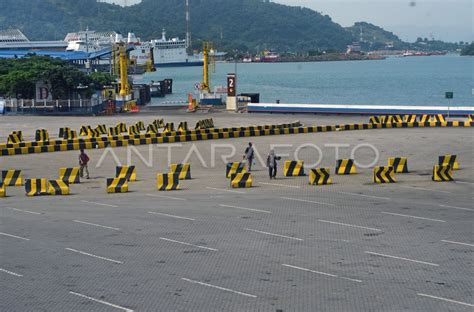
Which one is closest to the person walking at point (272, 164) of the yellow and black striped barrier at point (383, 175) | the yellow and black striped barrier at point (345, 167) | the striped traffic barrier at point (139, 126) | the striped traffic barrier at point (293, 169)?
the striped traffic barrier at point (293, 169)

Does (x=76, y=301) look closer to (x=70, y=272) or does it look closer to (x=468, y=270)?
(x=70, y=272)

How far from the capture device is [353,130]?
57781 mm

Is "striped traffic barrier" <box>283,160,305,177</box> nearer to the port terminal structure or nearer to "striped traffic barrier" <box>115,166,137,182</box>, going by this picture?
"striped traffic barrier" <box>115,166,137,182</box>

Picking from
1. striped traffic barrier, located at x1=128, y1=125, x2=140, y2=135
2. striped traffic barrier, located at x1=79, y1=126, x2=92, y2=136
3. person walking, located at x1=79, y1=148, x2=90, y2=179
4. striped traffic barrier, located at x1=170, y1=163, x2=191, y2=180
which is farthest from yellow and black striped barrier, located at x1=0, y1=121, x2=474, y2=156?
striped traffic barrier, located at x1=170, y1=163, x2=191, y2=180

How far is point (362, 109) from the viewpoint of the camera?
73000 millimetres

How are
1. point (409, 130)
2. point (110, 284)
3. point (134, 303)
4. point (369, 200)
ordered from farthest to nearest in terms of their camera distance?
point (409, 130) < point (369, 200) < point (110, 284) < point (134, 303)

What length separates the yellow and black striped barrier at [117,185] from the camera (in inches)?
1237

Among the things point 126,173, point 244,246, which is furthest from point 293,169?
point 244,246

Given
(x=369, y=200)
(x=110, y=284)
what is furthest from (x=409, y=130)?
(x=110, y=284)

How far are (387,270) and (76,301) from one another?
6.57 m

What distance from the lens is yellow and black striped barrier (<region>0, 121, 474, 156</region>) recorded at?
45969 mm

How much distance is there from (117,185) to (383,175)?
31.7 ft

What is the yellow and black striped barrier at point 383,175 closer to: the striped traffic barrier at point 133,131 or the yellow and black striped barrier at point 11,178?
the yellow and black striped barrier at point 11,178

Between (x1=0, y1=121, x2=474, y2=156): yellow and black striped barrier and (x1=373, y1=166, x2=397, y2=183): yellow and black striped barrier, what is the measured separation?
1750cm
